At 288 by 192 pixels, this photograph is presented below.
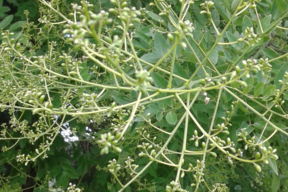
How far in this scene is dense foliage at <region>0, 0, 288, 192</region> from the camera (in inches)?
38.1

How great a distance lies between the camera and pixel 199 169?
40.9 inches

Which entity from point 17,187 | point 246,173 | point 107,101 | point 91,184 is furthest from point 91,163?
point 246,173

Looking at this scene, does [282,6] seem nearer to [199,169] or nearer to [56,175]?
[199,169]

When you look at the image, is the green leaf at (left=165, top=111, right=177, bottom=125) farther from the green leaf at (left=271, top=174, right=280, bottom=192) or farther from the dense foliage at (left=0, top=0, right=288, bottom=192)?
the green leaf at (left=271, top=174, right=280, bottom=192)

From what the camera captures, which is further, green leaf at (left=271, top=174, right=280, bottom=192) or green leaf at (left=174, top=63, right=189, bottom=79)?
green leaf at (left=271, top=174, right=280, bottom=192)

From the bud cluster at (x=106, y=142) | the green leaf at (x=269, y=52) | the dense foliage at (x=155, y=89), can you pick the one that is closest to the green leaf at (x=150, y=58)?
the dense foliage at (x=155, y=89)

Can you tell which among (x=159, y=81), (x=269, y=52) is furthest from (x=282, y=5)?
(x=159, y=81)

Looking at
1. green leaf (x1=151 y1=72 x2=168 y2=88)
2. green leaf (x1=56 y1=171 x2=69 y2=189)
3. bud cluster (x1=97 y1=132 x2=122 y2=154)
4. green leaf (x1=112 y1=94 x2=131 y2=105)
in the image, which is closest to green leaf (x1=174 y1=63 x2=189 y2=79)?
green leaf (x1=151 y1=72 x2=168 y2=88)

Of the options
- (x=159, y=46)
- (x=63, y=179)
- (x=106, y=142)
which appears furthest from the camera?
(x=63, y=179)

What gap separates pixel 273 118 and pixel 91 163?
141 centimetres

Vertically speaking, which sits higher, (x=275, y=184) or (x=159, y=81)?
(x=159, y=81)

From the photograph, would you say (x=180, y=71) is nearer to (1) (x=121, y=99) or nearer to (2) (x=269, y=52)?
(1) (x=121, y=99)

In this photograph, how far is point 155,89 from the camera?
1000mm

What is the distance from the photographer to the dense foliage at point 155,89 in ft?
3.18
